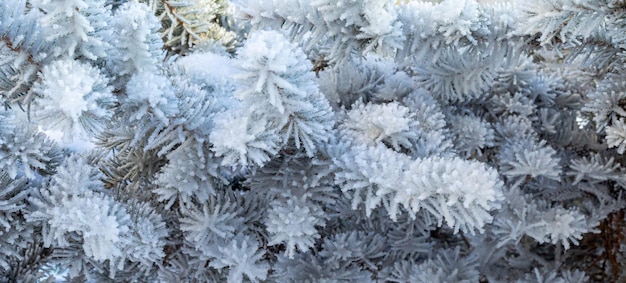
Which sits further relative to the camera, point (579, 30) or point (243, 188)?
point (243, 188)

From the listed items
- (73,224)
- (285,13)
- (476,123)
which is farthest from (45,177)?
(476,123)

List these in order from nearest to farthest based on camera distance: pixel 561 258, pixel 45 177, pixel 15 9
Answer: pixel 15 9 → pixel 45 177 → pixel 561 258

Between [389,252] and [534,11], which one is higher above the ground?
[534,11]

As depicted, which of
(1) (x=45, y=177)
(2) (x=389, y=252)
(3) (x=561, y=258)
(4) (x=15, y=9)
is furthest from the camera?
(3) (x=561, y=258)

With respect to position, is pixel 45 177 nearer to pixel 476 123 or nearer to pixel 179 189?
pixel 179 189

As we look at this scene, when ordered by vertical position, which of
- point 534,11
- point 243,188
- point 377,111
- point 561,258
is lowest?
point 561,258

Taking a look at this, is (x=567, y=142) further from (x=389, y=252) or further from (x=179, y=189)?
(x=179, y=189)
